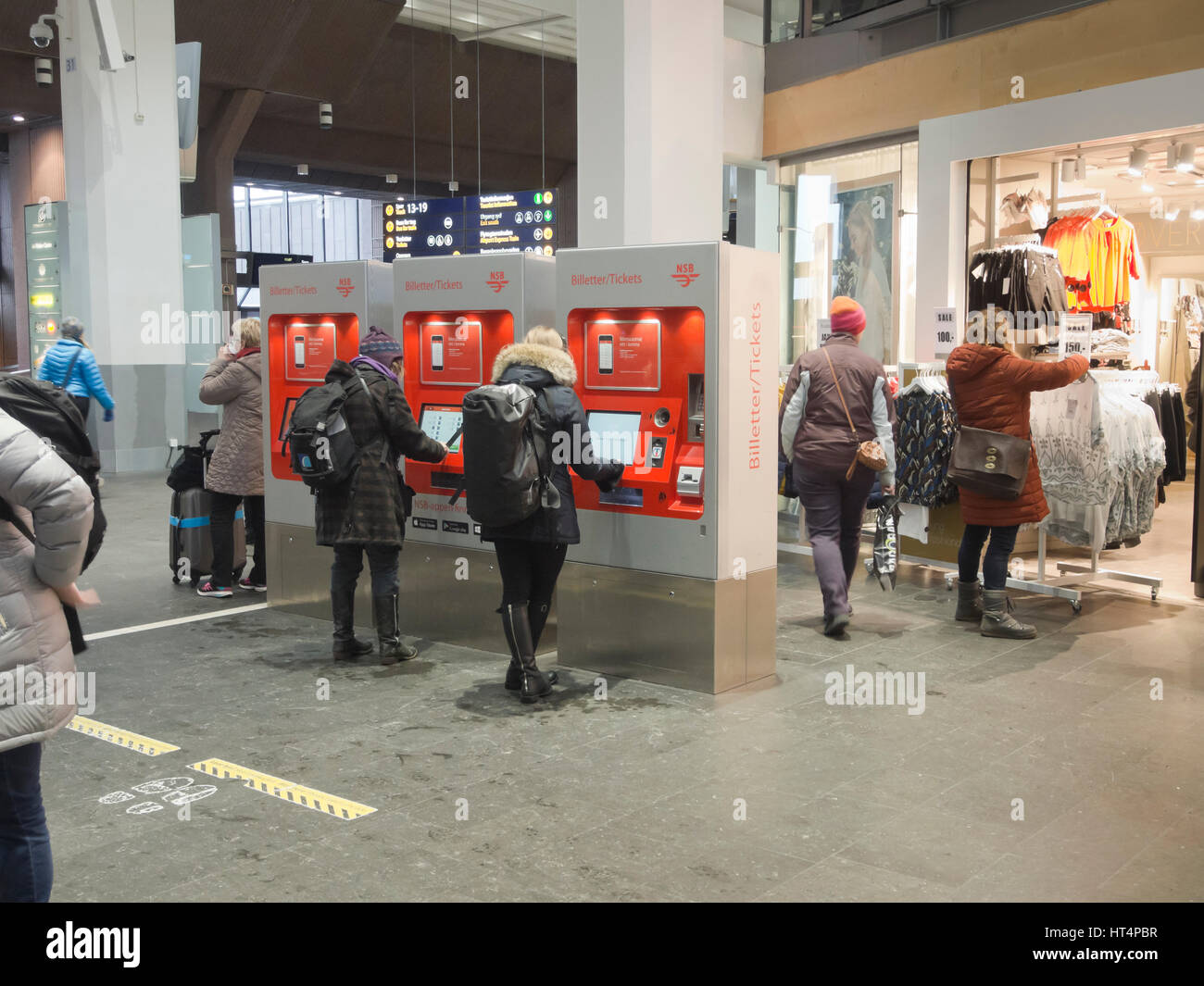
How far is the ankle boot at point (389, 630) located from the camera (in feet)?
18.9

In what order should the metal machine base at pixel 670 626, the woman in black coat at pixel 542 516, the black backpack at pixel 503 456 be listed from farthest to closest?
the metal machine base at pixel 670 626, the woman in black coat at pixel 542 516, the black backpack at pixel 503 456

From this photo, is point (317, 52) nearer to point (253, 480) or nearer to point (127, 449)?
point (127, 449)

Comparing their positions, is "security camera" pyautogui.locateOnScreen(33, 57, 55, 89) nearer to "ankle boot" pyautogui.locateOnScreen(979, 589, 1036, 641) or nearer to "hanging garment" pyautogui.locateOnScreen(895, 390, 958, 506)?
"hanging garment" pyautogui.locateOnScreen(895, 390, 958, 506)

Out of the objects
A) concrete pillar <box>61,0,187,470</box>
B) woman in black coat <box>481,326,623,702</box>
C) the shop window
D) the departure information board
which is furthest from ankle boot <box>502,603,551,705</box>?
concrete pillar <box>61,0,187,470</box>

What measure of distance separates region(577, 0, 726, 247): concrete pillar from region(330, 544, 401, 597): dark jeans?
2.72 metres

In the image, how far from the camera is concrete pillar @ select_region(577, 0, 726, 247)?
7254 millimetres

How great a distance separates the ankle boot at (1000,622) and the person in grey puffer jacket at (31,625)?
4.83m

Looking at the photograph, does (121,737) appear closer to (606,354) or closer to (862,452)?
(606,354)

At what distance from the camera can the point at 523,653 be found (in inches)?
200

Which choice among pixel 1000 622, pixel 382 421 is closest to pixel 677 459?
pixel 382 421

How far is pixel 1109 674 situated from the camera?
545 cm

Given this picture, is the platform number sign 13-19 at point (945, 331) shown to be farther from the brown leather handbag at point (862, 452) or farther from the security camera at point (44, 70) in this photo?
the security camera at point (44, 70)

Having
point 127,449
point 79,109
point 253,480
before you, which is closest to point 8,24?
point 79,109

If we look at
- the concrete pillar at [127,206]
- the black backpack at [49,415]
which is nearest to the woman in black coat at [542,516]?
the black backpack at [49,415]
